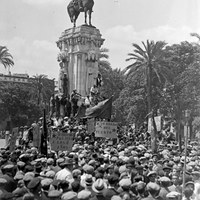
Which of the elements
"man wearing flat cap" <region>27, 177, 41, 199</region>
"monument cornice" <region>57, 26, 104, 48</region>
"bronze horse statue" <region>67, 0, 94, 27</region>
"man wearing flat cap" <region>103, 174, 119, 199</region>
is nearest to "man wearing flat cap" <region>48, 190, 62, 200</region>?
"man wearing flat cap" <region>27, 177, 41, 199</region>

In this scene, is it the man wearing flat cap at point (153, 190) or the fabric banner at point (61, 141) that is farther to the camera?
the fabric banner at point (61, 141)

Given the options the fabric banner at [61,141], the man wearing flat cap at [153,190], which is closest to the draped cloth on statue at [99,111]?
the fabric banner at [61,141]

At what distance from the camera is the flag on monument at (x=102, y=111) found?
22953 millimetres

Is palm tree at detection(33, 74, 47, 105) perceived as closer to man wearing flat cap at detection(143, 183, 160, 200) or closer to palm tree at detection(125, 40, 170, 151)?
palm tree at detection(125, 40, 170, 151)

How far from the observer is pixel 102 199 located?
614 centimetres

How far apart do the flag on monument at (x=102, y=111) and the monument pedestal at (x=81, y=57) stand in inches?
266

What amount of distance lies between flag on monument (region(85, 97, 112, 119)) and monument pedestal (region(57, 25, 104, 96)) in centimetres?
675

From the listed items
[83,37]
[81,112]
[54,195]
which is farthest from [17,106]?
[54,195]

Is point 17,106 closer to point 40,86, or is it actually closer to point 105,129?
point 40,86

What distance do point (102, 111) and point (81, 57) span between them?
9872 millimetres

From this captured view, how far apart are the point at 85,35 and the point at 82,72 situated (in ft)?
9.40

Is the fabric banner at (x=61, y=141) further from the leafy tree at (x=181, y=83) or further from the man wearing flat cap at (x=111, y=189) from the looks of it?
the leafy tree at (x=181, y=83)

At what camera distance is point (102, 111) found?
23.6 m

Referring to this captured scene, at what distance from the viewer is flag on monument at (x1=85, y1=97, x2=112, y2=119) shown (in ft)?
75.3
